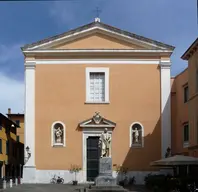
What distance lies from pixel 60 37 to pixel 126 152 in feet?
30.7

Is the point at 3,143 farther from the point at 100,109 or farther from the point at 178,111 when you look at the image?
the point at 178,111

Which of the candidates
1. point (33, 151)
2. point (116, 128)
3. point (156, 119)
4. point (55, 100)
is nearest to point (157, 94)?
point (156, 119)

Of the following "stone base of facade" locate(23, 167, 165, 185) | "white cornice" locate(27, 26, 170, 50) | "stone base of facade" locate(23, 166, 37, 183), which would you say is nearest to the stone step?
"stone base of facade" locate(23, 167, 165, 185)

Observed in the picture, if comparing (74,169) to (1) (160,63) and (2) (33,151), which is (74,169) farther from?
(1) (160,63)

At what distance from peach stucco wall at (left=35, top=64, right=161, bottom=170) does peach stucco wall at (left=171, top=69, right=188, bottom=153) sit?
2387 mm

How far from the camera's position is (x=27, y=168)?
31266 millimetres

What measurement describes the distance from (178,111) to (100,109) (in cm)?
689

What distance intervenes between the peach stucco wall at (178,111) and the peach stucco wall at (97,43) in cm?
483

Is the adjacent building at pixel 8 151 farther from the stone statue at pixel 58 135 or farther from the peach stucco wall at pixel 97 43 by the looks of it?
the peach stucco wall at pixel 97 43

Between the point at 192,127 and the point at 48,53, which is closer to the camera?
the point at 192,127

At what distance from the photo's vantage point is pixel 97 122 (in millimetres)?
31969

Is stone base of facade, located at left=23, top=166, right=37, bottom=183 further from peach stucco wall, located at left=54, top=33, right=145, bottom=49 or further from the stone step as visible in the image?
peach stucco wall, located at left=54, top=33, right=145, bottom=49

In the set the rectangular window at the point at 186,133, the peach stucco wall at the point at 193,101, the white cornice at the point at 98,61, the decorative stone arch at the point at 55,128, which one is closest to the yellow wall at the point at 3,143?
the decorative stone arch at the point at 55,128

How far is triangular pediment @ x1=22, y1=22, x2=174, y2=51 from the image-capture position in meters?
32.5
